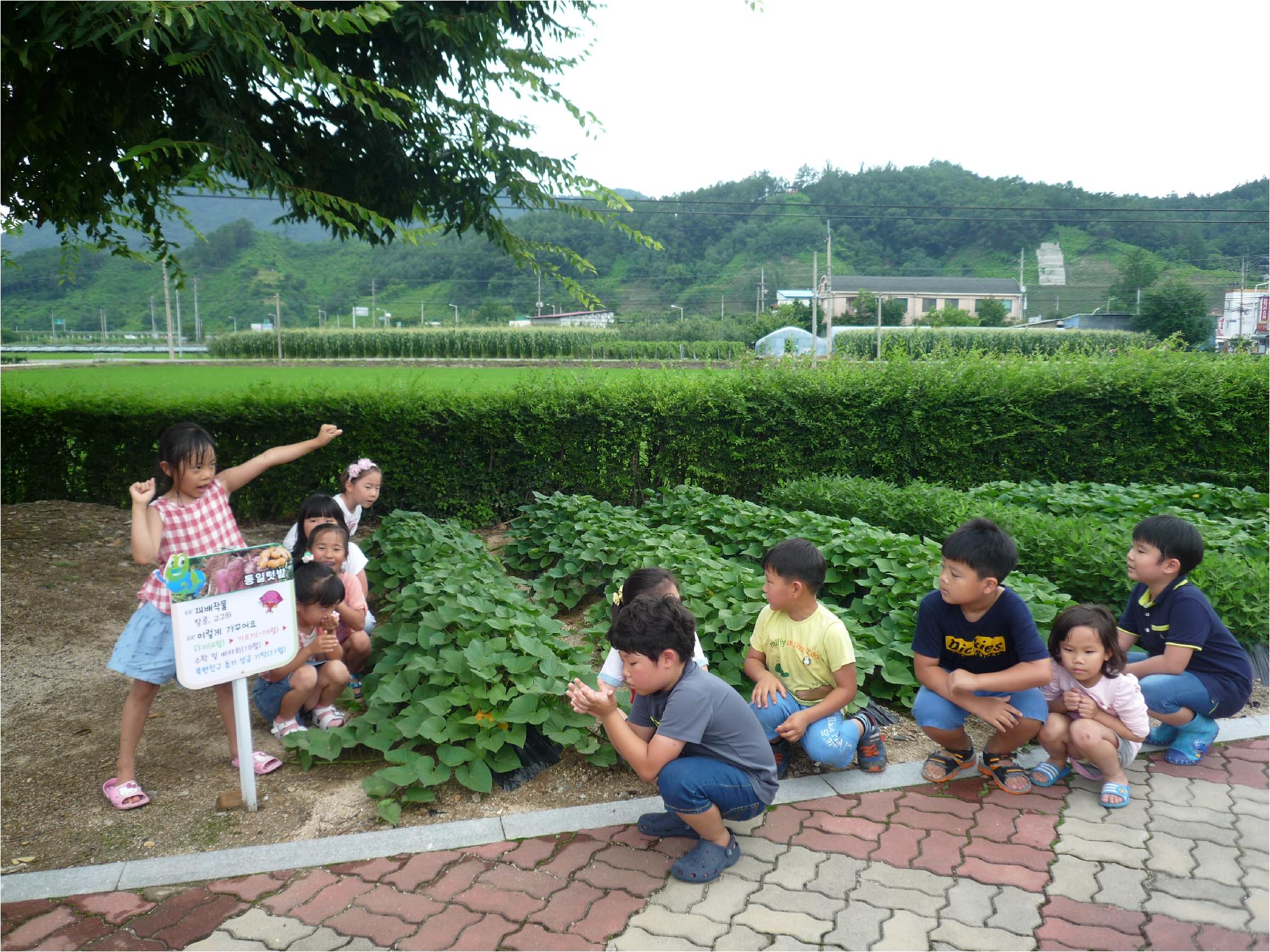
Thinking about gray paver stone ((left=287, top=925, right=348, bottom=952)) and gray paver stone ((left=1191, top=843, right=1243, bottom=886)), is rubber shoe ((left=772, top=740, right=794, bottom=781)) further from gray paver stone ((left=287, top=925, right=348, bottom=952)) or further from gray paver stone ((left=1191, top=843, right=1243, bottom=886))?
gray paver stone ((left=287, top=925, right=348, bottom=952))

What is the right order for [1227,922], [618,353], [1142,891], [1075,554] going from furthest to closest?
[618,353] < [1075,554] < [1142,891] < [1227,922]

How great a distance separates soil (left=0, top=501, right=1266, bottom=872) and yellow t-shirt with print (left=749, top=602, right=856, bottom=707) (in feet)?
1.54

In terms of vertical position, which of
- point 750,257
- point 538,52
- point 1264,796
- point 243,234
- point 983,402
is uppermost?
point 243,234

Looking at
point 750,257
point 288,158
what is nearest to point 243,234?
point 750,257

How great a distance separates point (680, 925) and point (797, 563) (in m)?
1.49

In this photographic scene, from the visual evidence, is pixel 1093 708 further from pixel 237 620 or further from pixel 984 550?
pixel 237 620

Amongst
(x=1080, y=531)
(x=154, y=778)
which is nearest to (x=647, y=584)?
(x=154, y=778)

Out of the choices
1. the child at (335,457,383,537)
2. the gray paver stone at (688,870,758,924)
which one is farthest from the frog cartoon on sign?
the gray paver stone at (688,870,758,924)

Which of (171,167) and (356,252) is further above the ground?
(356,252)

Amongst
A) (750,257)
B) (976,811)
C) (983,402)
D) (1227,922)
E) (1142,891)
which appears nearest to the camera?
(1227,922)

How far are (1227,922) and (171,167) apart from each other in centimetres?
704

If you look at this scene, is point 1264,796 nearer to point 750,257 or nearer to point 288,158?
point 288,158

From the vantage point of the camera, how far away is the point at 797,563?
3555 millimetres

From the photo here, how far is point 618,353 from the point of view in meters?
52.8
